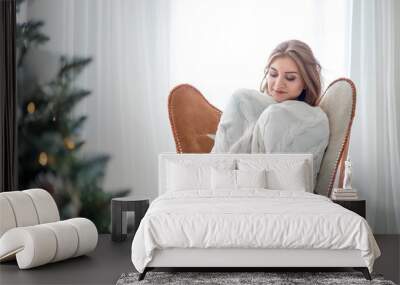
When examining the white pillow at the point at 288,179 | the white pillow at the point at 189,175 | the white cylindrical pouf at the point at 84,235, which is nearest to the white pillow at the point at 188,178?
the white pillow at the point at 189,175

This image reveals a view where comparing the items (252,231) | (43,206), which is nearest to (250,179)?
(252,231)

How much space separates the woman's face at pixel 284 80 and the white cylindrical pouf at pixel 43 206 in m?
2.53

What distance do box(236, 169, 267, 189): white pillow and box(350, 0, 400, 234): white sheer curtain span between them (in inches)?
60.5

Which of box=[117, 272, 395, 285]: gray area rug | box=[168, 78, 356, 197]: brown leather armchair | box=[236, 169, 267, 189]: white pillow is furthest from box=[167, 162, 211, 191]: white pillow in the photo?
box=[117, 272, 395, 285]: gray area rug

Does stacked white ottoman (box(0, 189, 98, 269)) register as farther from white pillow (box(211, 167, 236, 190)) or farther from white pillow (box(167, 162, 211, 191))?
white pillow (box(211, 167, 236, 190))

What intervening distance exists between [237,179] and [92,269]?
1.54 metres

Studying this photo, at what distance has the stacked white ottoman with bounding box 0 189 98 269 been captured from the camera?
4602 millimetres

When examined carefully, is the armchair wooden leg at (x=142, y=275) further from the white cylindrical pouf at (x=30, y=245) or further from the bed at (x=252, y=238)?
the white cylindrical pouf at (x=30, y=245)

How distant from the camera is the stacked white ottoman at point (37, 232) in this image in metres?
4.60

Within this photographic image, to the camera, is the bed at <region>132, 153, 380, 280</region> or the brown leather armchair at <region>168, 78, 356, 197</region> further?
the brown leather armchair at <region>168, 78, 356, 197</region>

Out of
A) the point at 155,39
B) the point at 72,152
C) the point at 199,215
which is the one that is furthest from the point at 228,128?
the point at 199,215

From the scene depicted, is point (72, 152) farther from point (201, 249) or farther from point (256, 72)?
point (201, 249)

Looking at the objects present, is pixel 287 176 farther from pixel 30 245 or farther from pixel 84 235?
pixel 30 245

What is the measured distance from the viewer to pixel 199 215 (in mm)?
4207
